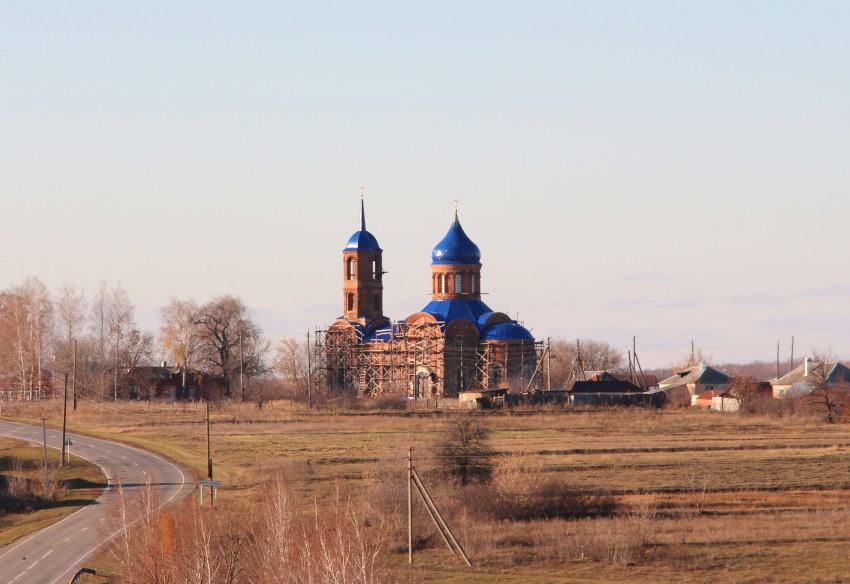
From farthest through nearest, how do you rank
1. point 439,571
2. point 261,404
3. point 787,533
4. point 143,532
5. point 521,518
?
point 261,404, point 521,518, point 787,533, point 439,571, point 143,532

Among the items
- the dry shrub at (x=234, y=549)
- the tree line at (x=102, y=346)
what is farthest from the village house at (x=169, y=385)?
the dry shrub at (x=234, y=549)

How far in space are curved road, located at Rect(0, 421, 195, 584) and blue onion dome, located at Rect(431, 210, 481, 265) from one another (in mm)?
32833

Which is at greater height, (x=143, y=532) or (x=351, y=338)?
(x=351, y=338)

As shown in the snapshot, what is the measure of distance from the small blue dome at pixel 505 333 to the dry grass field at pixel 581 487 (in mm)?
15640

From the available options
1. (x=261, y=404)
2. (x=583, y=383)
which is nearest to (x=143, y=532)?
(x=261, y=404)

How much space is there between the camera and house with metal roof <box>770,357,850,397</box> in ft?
272

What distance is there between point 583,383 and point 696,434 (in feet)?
69.4

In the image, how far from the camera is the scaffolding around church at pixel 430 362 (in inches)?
3410

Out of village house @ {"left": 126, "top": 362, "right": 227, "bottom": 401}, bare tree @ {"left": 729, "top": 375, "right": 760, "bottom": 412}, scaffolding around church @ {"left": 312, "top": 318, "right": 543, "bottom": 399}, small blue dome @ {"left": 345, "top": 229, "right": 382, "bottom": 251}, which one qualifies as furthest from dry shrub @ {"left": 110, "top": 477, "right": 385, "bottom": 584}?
small blue dome @ {"left": 345, "top": 229, "right": 382, "bottom": 251}

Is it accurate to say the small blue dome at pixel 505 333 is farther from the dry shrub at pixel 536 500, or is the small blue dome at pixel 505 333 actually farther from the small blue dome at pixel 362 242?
the dry shrub at pixel 536 500

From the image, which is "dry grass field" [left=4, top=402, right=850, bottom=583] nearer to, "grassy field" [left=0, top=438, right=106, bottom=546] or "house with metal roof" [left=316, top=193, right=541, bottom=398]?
"grassy field" [left=0, top=438, right=106, bottom=546]

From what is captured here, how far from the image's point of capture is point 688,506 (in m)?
41.2

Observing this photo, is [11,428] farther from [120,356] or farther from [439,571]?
[439,571]

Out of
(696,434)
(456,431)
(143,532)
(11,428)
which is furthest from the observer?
(11,428)
